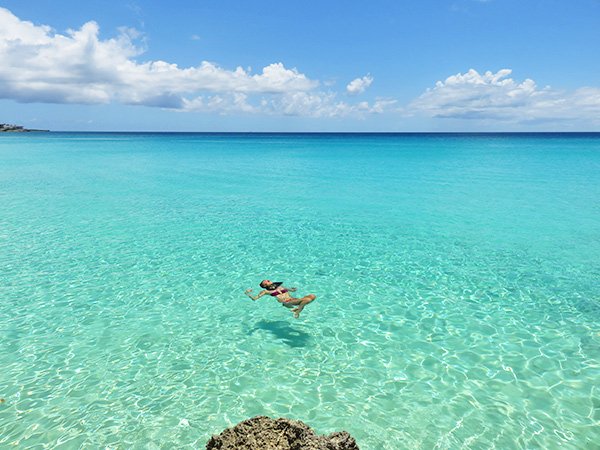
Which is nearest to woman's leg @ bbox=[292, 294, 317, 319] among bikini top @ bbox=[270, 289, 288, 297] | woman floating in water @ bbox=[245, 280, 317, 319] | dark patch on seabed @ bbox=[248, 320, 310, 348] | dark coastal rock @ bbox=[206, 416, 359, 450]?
woman floating in water @ bbox=[245, 280, 317, 319]

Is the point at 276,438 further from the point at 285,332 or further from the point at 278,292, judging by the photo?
the point at 278,292

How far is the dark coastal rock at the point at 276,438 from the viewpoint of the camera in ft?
13.3

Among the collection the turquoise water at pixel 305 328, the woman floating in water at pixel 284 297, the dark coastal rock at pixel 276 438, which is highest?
the dark coastal rock at pixel 276 438

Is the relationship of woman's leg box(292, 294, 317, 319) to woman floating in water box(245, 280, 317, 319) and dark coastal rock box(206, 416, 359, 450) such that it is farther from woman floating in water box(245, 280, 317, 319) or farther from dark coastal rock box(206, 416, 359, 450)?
dark coastal rock box(206, 416, 359, 450)

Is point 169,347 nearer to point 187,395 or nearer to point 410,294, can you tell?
point 187,395

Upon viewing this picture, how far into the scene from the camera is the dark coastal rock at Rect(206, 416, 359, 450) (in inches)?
159

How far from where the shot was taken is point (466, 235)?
15117 mm

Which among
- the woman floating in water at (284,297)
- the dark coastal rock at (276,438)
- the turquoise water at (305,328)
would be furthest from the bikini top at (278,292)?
the dark coastal rock at (276,438)

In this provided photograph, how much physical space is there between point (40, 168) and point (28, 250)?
94.0 ft

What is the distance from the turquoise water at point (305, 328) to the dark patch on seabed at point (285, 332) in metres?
0.05

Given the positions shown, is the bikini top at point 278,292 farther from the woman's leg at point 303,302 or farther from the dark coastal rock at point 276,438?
the dark coastal rock at point 276,438

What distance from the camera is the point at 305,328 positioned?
8422 mm

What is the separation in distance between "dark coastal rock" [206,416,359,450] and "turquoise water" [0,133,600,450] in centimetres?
152

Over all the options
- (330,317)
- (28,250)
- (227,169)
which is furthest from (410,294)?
(227,169)
